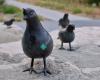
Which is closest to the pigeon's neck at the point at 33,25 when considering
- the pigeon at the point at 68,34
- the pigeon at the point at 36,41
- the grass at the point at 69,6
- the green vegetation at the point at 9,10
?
the pigeon at the point at 36,41

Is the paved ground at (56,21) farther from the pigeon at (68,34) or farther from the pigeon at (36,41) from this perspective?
the pigeon at (36,41)

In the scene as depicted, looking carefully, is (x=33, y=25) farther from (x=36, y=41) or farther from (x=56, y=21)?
(x=56, y=21)

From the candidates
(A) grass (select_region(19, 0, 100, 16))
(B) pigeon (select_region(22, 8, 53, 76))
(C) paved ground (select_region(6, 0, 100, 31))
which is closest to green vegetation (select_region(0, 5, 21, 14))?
(C) paved ground (select_region(6, 0, 100, 31))

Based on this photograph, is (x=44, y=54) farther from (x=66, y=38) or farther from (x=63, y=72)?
(x=66, y=38)

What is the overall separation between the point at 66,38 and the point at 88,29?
4.90ft

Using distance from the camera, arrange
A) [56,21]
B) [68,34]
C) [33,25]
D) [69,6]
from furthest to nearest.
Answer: [69,6] → [56,21] → [68,34] → [33,25]

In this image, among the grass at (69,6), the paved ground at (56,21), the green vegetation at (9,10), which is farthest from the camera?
the green vegetation at (9,10)

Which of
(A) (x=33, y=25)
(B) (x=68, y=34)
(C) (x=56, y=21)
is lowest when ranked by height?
(C) (x=56, y=21)

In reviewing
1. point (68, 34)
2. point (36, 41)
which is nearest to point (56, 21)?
point (68, 34)

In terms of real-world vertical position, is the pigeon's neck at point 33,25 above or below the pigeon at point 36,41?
above

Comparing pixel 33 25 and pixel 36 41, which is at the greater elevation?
pixel 33 25

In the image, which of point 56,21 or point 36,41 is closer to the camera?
point 36,41

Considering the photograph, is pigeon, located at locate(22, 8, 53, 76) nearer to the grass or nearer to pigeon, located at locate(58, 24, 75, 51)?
pigeon, located at locate(58, 24, 75, 51)

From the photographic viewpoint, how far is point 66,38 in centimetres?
530
